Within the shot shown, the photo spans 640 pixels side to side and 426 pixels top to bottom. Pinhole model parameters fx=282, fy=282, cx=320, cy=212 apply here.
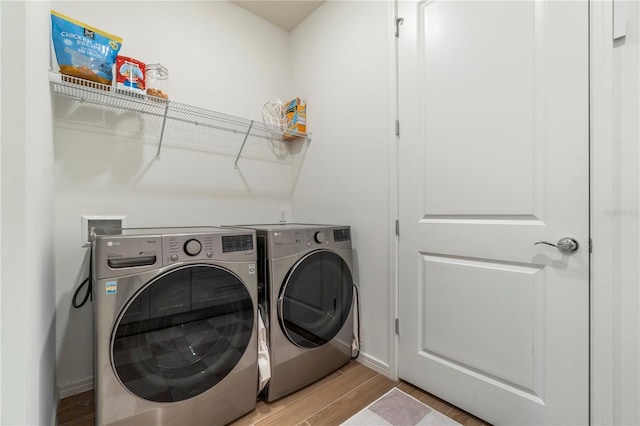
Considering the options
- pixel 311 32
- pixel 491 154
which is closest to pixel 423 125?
pixel 491 154

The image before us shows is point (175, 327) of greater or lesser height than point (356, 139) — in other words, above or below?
below

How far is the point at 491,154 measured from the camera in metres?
1.31

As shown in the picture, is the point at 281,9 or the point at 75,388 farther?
the point at 281,9

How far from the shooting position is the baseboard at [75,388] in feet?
4.77

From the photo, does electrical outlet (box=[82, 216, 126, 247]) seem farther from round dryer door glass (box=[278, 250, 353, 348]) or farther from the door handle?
the door handle

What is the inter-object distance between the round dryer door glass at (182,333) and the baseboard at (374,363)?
864mm

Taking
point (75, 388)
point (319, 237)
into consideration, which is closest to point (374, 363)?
point (319, 237)

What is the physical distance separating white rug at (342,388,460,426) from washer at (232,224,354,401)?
0.35m

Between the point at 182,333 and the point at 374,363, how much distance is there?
1171 mm

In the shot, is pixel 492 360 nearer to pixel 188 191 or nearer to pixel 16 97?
pixel 16 97

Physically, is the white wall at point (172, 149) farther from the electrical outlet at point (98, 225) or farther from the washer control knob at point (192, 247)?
the washer control knob at point (192, 247)

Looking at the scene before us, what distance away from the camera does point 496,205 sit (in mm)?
1293

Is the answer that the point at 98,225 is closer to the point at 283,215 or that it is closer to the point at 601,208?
the point at 283,215

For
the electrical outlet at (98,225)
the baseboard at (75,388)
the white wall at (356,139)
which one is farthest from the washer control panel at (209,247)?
the baseboard at (75,388)
